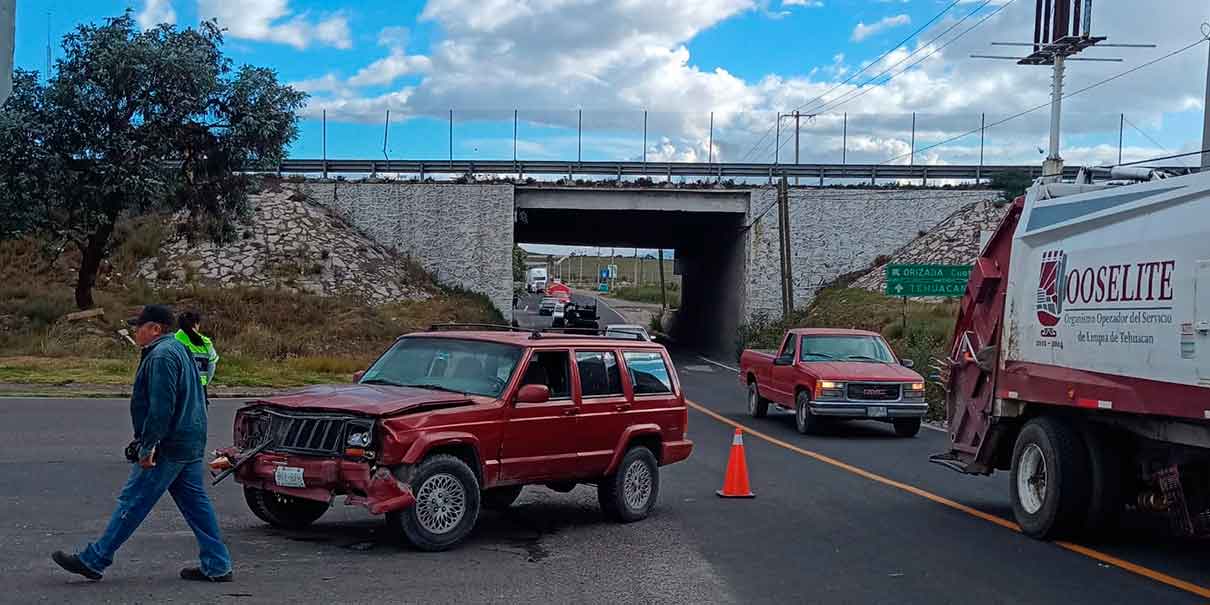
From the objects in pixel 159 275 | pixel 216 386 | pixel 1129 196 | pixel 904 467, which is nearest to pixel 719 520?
pixel 1129 196

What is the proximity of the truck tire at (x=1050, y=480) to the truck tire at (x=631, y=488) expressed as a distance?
344 centimetres

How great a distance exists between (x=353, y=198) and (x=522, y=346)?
39.5 meters

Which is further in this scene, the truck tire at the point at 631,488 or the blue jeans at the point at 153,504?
the truck tire at the point at 631,488

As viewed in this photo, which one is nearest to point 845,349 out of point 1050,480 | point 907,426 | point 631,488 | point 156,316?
point 907,426

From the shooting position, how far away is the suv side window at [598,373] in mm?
11102

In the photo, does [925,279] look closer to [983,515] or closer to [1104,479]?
[983,515]

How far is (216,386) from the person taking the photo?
26031 mm

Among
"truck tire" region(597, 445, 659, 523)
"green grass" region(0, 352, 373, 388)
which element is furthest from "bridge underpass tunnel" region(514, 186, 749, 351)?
"truck tire" region(597, 445, 659, 523)

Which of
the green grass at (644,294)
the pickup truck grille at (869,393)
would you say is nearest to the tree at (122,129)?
the pickup truck grille at (869,393)

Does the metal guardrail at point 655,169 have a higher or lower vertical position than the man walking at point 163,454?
higher

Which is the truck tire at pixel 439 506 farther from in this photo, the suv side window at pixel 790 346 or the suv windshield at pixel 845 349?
the suv side window at pixel 790 346

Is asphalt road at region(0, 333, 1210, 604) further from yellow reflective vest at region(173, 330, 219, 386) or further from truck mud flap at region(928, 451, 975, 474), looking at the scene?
yellow reflective vest at region(173, 330, 219, 386)

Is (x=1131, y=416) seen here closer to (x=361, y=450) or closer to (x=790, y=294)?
(x=361, y=450)

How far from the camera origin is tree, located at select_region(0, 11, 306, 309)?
1251 inches
